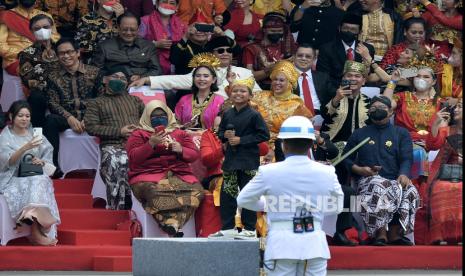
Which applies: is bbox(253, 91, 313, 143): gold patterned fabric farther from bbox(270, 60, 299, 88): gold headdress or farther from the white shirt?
the white shirt

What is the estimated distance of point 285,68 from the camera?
795 inches

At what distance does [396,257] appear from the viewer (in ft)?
60.8

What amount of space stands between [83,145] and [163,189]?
72.4 inches

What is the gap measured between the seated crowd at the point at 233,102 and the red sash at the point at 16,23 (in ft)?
0.07

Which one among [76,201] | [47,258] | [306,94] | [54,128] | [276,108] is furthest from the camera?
[306,94]

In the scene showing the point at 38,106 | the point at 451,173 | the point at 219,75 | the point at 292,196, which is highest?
the point at 219,75

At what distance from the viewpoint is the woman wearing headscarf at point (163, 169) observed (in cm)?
1842

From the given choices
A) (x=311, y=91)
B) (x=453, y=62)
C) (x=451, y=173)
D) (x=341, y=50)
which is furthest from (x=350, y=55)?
(x=451, y=173)

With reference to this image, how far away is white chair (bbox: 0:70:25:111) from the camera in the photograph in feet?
68.5

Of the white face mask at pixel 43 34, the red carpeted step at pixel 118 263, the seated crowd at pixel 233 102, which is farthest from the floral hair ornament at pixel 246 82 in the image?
the white face mask at pixel 43 34

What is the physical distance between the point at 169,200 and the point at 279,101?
88.7 inches

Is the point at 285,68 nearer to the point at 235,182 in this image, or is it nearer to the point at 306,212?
the point at 235,182

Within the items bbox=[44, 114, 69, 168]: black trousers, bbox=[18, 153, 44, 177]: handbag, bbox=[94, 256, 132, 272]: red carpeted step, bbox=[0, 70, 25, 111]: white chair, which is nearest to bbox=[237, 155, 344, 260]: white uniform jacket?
bbox=[94, 256, 132, 272]: red carpeted step

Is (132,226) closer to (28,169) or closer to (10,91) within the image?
(28,169)
